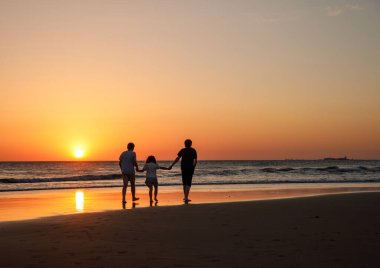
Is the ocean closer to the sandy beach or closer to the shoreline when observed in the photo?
the shoreline

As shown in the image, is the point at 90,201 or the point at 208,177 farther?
the point at 208,177

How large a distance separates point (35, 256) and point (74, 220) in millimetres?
3941

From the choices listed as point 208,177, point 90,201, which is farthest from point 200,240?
point 208,177

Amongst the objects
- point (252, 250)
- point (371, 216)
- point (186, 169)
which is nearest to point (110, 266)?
point (252, 250)

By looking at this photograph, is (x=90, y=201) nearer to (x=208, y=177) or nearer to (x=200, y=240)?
(x=200, y=240)

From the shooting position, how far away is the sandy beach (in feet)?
21.3

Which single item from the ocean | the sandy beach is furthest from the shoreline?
the ocean

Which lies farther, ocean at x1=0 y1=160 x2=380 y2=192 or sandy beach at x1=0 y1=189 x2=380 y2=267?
ocean at x1=0 y1=160 x2=380 y2=192

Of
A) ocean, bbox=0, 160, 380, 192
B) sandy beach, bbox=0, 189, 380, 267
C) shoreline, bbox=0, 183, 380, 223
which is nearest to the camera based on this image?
sandy beach, bbox=0, 189, 380, 267

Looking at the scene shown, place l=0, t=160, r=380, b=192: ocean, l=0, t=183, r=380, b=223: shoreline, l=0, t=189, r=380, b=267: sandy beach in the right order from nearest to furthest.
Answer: l=0, t=189, r=380, b=267: sandy beach
l=0, t=183, r=380, b=223: shoreline
l=0, t=160, r=380, b=192: ocean

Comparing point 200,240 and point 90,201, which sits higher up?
point 90,201

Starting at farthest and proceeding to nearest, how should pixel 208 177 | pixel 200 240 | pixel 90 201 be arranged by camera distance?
pixel 208 177 < pixel 90 201 < pixel 200 240

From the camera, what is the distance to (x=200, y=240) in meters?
8.03

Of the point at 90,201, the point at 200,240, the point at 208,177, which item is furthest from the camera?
the point at 208,177
